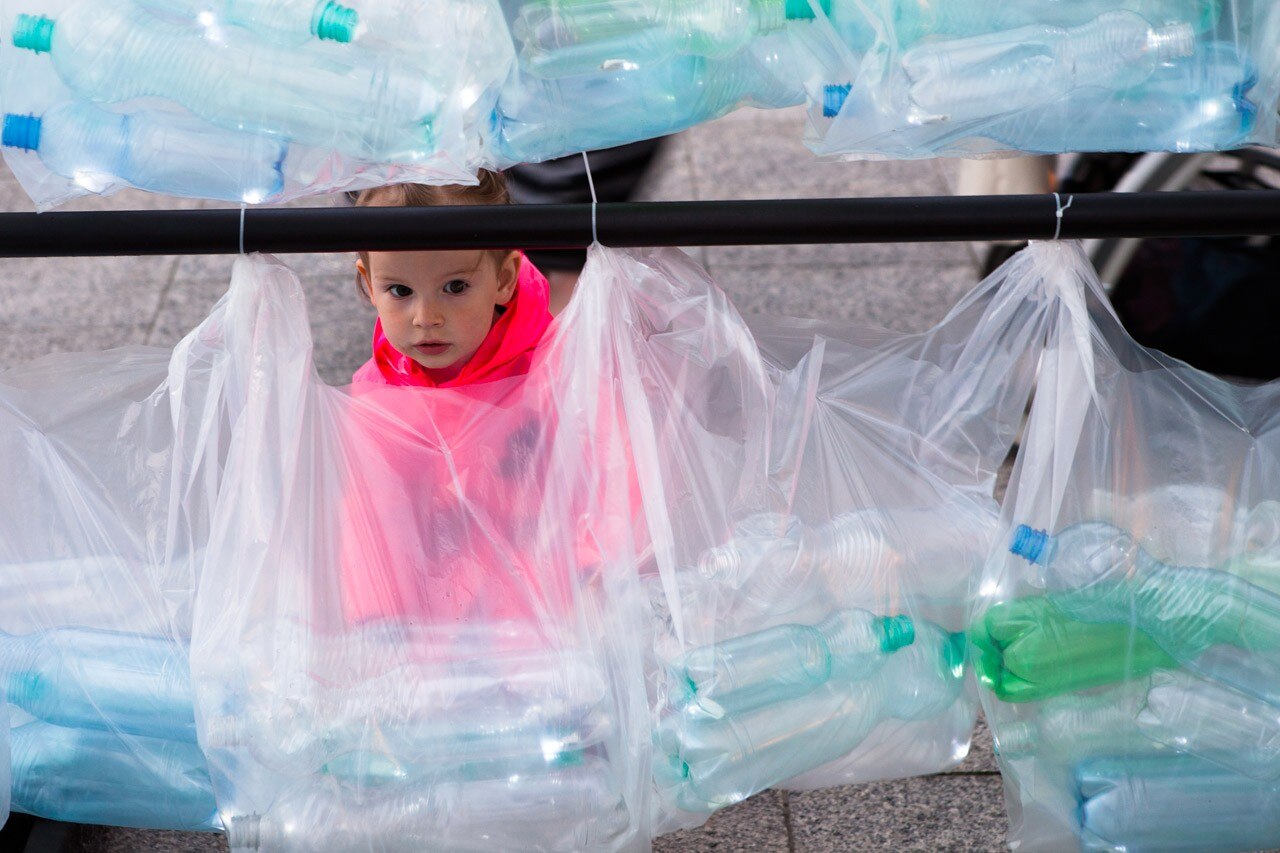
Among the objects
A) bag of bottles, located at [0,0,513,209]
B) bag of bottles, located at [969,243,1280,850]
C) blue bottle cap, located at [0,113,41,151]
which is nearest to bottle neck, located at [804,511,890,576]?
bag of bottles, located at [969,243,1280,850]

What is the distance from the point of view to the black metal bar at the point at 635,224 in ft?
4.19

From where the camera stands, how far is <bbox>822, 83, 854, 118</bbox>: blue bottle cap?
127 cm

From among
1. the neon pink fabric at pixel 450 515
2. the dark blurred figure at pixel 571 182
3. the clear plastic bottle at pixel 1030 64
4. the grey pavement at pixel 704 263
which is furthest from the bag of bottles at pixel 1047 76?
the grey pavement at pixel 704 263

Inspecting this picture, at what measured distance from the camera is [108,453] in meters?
1.43

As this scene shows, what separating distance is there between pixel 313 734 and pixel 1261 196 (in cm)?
111

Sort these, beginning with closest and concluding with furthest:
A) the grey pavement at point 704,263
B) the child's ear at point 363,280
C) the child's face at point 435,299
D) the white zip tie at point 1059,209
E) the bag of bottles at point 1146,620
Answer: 1. the white zip tie at point 1059,209
2. the bag of bottles at point 1146,620
3. the child's face at point 435,299
4. the child's ear at point 363,280
5. the grey pavement at point 704,263

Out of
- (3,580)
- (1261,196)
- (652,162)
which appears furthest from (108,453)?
(652,162)

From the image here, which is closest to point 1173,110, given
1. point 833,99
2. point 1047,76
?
point 1047,76

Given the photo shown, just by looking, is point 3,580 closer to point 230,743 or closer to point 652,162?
point 230,743

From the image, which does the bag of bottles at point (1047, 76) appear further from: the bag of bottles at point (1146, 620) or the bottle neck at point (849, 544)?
the bottle neck at point (849, 544)

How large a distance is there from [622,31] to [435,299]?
45 cm

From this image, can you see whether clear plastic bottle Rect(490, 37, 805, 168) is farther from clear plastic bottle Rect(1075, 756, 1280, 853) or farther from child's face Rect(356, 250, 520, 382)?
clear plastic bottle Rect(1075, 756, 1280, 853)

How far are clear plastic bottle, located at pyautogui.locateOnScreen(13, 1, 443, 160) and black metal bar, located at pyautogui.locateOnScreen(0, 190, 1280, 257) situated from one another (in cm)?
8

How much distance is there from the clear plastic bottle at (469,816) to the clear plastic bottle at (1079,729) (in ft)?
1.45
